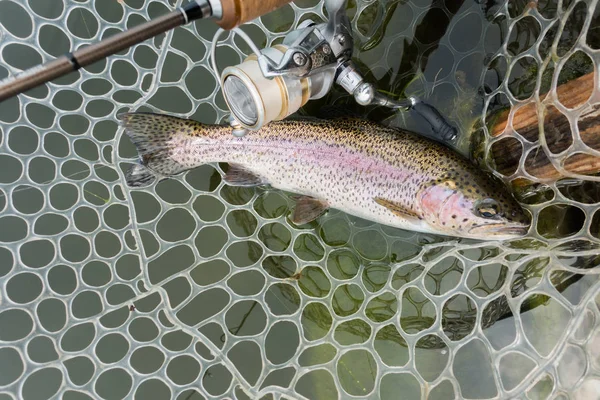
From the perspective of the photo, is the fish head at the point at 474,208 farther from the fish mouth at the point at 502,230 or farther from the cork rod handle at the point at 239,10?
the cork rod handle at the point at 239,10

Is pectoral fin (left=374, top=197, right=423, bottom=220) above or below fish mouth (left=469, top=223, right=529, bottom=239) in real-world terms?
below

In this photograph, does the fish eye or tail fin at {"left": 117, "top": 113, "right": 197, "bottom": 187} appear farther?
tail fin at {"left": 117, "top": 113, "right": 197, "bottom": 187}

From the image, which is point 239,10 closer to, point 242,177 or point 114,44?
point 114,44

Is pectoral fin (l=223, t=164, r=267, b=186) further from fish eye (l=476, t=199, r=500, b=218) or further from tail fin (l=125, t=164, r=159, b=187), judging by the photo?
fish eye (l=476, t=199, r=500, b=218)

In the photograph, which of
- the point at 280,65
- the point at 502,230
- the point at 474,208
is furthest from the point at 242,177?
the point at 502,230

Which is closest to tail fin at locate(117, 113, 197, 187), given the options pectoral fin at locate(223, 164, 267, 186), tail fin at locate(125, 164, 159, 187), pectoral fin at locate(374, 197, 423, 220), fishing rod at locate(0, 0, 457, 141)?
tail fin at locate(125, 164, 159, 187)

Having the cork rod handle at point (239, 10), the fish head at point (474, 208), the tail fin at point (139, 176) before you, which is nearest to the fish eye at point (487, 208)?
the fish head at point (474, 208)
